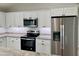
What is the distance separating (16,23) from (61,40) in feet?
2.91

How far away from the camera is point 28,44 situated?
7.61 feet

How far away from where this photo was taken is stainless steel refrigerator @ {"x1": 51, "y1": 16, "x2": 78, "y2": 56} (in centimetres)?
237

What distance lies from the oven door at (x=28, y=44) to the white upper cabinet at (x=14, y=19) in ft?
0.97

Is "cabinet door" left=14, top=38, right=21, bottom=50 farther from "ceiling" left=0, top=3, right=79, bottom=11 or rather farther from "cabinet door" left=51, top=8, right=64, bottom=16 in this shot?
"cabinet door" left=51, top=8, right=64, bottom=16

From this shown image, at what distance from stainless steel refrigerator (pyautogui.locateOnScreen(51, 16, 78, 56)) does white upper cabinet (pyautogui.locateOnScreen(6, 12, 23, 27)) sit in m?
0.64

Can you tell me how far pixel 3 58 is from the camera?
168 cm

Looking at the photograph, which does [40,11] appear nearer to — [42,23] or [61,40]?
[42,23]

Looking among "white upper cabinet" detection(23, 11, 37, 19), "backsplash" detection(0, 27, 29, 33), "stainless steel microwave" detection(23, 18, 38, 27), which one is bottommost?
"backsplash" detection(0, 27, 29, 33)

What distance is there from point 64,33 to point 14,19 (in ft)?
3.10

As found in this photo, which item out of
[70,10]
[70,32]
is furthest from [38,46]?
[70,10]

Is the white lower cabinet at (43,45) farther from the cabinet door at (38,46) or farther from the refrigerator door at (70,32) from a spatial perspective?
the refrigerator door at (70,32)

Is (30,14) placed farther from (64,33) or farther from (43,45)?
(64,33)

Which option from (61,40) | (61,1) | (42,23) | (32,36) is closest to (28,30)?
(32,36)

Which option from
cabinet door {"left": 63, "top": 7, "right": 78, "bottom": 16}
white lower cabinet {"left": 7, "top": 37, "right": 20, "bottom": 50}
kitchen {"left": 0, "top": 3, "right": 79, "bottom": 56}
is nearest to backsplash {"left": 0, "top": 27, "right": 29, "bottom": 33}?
kitchen {"left": 0, "top": 3, "right": 79, "bottom": 56}
